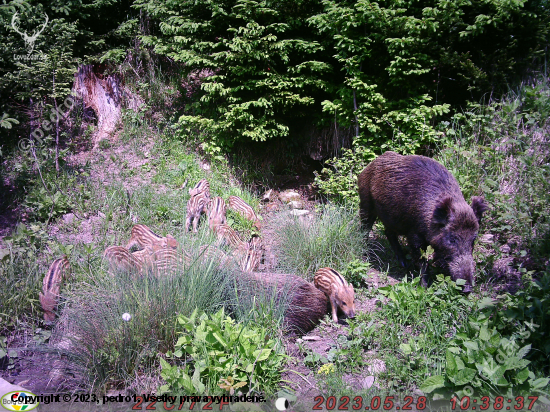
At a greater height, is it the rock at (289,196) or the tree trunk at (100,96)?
the tree trunk at (100,96)

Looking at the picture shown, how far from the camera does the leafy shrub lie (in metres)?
3.10

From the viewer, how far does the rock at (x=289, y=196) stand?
7845 millimetres

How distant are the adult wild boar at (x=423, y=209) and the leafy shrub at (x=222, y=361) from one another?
2.25 m

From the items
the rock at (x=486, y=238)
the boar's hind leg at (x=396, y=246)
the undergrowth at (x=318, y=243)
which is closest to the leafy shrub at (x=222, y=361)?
the undergrowth at (x=318, y=243)

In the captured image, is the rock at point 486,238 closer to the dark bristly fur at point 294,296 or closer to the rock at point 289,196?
the dark bristly fur at point 294,296

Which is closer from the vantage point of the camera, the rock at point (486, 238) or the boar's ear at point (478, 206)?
the boar's ear at point (478, 206)

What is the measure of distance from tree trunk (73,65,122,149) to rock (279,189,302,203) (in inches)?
155

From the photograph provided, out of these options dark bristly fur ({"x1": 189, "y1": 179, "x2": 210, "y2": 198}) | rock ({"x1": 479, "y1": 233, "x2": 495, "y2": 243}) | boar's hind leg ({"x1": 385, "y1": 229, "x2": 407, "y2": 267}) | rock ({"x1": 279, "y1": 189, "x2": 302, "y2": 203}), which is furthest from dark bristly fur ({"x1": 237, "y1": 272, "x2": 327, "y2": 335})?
rock ({"x1": 279, "y1": 189, "x2": 302, "y2": 203})

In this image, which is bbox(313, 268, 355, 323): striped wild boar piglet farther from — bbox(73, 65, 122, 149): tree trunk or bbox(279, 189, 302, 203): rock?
bbox(73, 65, 122, 149): tree trunk

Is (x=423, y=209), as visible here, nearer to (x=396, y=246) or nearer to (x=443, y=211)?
(x=443, y=211)

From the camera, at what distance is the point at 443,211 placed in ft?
14.8

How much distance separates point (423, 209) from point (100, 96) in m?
7.27

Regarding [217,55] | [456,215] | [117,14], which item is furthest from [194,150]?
[456,215]

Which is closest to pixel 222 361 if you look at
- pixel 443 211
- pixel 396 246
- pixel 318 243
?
pixel 318 243
